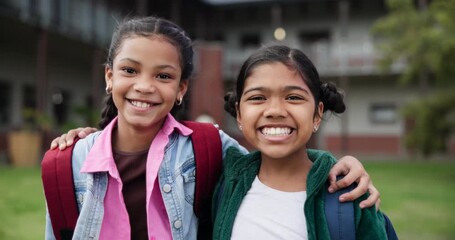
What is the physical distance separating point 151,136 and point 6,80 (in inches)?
573

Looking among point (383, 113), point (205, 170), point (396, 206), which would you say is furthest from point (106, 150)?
point (383, 113)

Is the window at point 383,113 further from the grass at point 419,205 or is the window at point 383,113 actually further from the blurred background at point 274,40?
the grass at point 419,205

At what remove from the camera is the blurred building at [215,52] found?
44.2 feet

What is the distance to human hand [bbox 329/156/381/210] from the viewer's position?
5.03 feet

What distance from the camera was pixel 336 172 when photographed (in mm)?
1646

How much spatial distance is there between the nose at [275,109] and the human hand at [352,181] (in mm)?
263

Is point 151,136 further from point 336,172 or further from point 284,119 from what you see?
point 336,172

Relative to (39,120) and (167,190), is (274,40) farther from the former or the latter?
(39,120)

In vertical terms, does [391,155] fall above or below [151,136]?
below

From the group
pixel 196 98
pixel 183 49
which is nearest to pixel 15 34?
pixel 196 98

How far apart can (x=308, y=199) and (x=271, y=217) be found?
0.49 ft

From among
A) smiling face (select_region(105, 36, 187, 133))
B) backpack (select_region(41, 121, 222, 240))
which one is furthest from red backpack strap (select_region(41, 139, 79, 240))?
smiling face (select_region(105, 36, 187, 133))

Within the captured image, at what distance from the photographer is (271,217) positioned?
165 centimetres

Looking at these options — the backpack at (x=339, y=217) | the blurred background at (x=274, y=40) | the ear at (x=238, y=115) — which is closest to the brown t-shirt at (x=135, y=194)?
the ear at (x=238, y=115)
